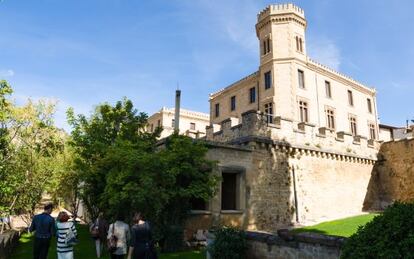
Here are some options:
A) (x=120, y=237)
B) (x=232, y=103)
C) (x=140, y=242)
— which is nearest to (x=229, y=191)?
(x=120, y=237)

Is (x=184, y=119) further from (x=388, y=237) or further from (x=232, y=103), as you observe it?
(x=388, y=237)

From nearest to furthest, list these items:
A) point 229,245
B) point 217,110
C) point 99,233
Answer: point 229,245 → point 99,233 → point 217,110

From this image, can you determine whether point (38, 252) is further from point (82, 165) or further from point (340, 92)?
point (340, 92)

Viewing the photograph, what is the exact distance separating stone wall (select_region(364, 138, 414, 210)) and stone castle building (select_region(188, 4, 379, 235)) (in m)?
0.80

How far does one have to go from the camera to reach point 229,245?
9.82 metres

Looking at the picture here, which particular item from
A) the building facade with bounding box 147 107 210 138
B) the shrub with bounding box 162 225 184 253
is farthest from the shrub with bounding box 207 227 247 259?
the building facade with bounding box 147 107 210 138

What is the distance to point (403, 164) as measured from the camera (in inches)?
955

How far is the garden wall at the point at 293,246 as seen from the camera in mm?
7996

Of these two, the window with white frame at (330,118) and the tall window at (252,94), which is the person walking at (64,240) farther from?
the window with white frame at (330,118)

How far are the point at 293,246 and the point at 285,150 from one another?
432 inches

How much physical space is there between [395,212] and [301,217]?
14.6m

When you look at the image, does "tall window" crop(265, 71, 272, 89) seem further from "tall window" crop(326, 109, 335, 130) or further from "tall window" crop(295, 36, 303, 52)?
"tall window" crop(326, 109, 335, 130)

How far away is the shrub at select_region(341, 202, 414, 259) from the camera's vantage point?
17.1ft

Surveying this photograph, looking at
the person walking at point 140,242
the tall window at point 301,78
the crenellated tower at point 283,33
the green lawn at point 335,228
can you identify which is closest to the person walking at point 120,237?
the person walking at point 140,242
